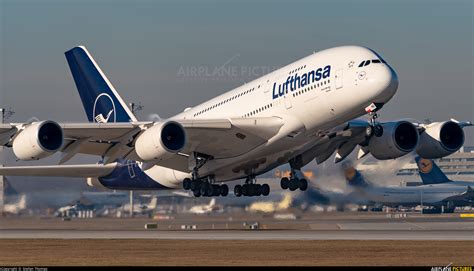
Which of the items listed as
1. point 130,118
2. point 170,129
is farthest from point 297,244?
point 130,118

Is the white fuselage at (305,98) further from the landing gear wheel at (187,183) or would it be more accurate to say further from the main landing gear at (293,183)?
the main landing gear at (293,183)

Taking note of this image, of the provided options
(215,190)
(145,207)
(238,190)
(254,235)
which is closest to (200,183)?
(215,190)

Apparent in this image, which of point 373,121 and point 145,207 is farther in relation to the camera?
point 145,207

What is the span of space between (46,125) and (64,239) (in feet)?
17.3

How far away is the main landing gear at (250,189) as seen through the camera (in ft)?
164

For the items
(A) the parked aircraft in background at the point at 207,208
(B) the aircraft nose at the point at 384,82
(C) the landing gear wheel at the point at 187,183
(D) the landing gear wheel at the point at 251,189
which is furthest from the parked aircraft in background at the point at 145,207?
(B) the aircraft nose at the point at 384,82

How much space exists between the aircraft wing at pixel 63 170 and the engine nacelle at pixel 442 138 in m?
16.9

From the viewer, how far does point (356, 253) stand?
1334 inches

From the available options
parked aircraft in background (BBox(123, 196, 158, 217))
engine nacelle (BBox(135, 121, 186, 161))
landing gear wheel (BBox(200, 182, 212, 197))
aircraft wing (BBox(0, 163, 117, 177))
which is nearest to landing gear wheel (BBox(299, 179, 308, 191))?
landing gear wheel (BBox(200, 182, 212, 197))

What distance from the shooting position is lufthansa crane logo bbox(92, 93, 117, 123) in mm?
52250

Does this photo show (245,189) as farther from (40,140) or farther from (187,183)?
(40,140)

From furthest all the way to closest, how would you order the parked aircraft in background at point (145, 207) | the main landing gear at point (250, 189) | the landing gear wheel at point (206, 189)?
1. the parked aircraft in background at point (145, 207)
2. the main landing gear at point (250, 189)
3. the landing gear wheel at point (206, 189)

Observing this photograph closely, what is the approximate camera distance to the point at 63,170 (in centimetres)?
5234

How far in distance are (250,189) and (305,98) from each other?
11.1 metres
